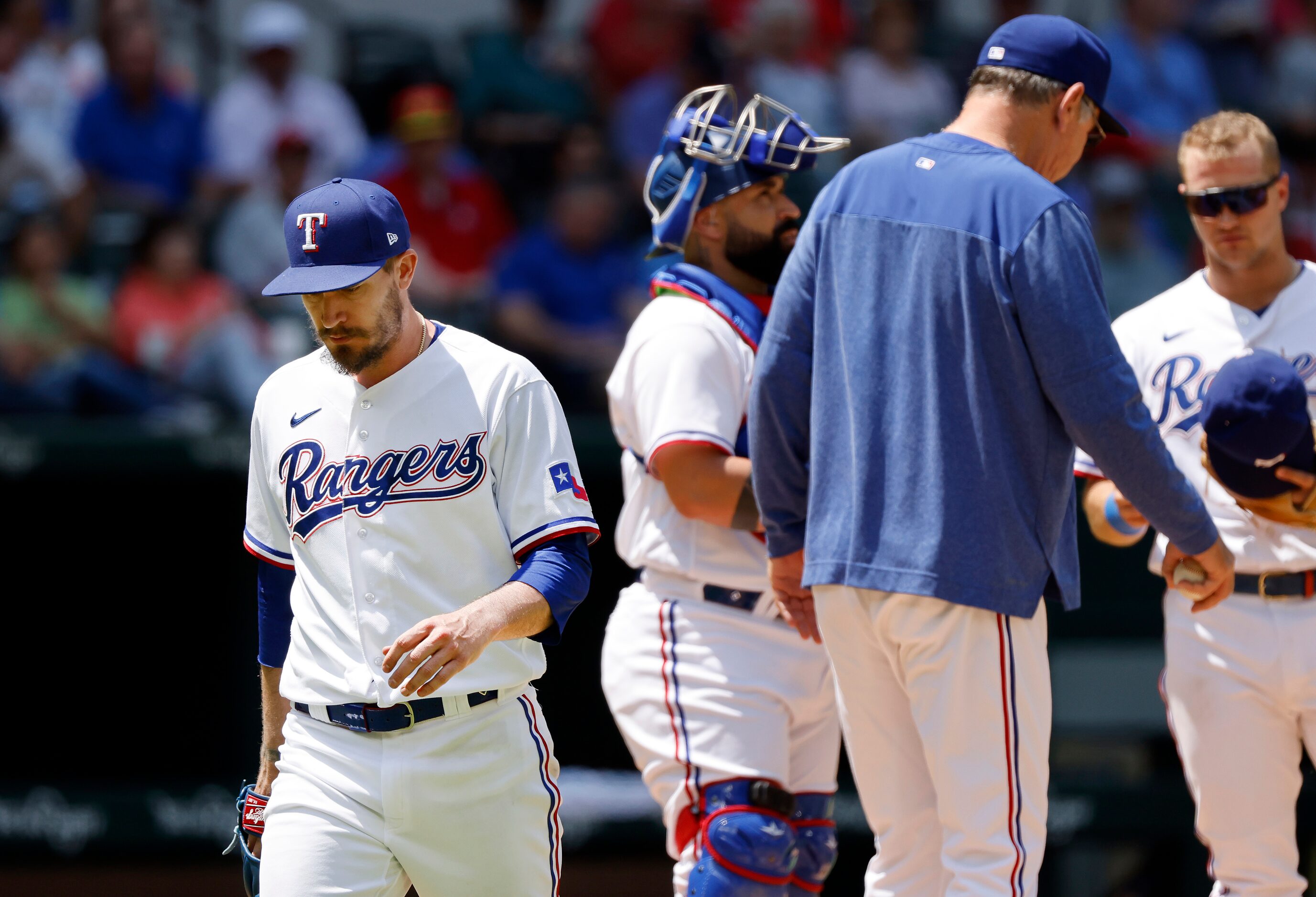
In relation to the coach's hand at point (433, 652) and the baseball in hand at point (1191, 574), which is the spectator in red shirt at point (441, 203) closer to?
the baseball in hand at point (1191, 574)

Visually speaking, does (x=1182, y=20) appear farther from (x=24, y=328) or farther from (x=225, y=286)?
(x=24, y=328)

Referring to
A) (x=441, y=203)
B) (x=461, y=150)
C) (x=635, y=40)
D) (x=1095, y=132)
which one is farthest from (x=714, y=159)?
(x=635, y=40)

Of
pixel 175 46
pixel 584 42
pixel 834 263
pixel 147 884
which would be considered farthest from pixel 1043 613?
pixel 175 46

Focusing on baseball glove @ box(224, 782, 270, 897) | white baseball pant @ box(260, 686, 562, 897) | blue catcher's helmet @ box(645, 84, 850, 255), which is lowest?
baseball glove @ box(224, 782, 270, 897)

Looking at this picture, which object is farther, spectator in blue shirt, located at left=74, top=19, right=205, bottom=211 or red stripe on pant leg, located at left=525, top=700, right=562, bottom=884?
spectator in blue shirt, located at left=74, top=19, right=205, bottom=211

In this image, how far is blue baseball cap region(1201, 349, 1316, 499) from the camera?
3576mm

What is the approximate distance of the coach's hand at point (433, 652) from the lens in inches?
110

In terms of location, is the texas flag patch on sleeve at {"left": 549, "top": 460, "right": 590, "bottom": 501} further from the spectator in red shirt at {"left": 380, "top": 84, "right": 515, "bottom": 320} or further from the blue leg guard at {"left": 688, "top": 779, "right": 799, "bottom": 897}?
the spectator in red shirt at {"left": 380, "top": 84, "right": 515, "bottom": 320}

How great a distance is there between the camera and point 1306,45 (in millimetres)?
9969

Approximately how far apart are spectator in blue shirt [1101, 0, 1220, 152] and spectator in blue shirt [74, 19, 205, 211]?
4.97 metres

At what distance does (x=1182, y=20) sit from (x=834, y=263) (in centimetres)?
761

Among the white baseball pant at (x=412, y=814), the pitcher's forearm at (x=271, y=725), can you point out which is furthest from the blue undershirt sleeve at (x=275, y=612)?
the white baseball pant at (x=412, y=814)

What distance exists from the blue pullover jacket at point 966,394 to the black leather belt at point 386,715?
2.65 ft

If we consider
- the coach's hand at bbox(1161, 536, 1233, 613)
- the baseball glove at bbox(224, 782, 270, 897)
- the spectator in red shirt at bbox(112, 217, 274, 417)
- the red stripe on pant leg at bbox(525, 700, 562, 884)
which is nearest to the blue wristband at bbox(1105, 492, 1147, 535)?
the coach's hand at bbox(1161, 536, 1233, 613)
